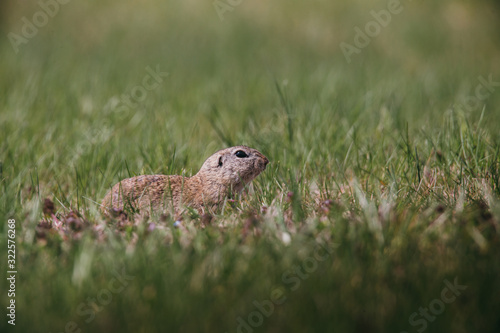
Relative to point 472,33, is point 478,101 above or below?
below

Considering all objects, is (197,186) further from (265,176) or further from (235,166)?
(265,176)

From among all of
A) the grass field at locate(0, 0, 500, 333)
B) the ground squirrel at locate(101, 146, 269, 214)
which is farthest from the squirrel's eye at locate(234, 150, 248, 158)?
the grass field at locate(0, 0, 500, 333)

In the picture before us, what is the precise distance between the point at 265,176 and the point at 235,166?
294 millimetres

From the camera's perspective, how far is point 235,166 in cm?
496

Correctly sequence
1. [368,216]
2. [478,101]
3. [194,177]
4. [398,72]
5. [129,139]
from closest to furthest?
[368,216]
[194,177]
[129,139]
[478,101]
[398,72]

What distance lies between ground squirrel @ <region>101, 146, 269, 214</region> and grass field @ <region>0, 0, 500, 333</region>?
0.19m

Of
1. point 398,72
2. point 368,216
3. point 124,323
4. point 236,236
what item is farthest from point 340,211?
point 398,72

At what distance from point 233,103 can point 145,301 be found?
464cm

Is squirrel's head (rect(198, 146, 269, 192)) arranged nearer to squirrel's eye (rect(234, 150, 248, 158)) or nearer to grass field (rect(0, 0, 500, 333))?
squirrel's eye (rect(234, 150, 248, 158))

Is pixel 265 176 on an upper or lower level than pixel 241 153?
lower

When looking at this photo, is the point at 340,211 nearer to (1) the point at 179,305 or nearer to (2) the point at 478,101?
(1) the point at 179,305

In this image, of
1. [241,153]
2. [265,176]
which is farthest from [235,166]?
[265,176]

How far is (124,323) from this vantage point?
2932 millimetres

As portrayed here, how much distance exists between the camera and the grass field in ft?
10.0
